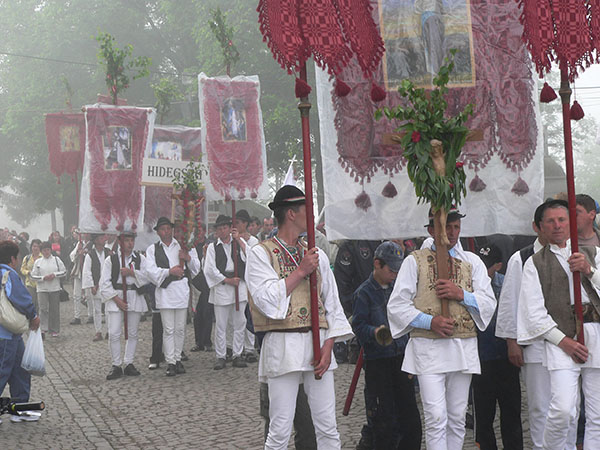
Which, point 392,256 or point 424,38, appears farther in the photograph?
point 424,38

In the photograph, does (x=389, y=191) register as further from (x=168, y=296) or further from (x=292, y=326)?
(x=168, y=296)

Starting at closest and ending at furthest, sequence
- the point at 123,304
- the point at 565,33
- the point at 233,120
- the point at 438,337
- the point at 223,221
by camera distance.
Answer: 1. the point at 438,337
2. the point at 565,33
3. the point at 123,304
4. the point at 223,221
5. the point at 233,120

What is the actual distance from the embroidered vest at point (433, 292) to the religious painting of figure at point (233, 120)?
24.6 feet

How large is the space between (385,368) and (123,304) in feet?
20.3

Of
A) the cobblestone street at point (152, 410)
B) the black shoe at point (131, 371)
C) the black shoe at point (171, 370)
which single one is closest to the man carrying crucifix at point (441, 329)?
the cobblestone street at point (152, 410)

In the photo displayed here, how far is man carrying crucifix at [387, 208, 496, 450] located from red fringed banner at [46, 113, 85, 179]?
16309mm

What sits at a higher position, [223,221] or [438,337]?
[223,221]

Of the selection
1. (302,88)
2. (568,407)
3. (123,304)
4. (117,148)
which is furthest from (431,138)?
(117,148)

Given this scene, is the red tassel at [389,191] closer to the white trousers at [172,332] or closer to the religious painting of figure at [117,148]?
the white trousers at [172,332]

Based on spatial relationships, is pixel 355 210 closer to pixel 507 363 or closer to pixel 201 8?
pixel 507 363

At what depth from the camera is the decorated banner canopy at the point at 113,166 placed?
42.2 feet

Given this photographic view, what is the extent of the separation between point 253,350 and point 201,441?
505cm

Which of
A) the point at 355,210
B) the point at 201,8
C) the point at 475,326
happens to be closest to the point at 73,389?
the point at 355,210

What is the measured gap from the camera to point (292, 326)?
514cm
